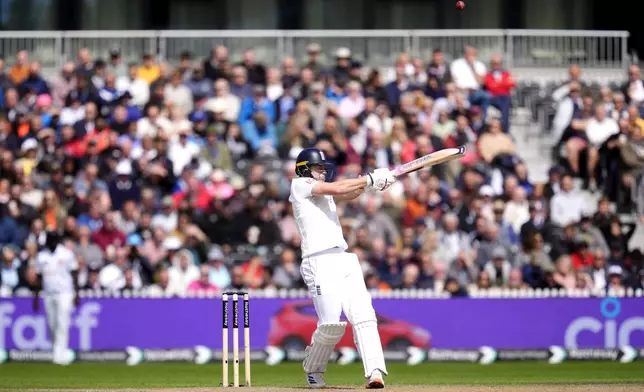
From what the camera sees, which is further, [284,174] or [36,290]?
[284,174]

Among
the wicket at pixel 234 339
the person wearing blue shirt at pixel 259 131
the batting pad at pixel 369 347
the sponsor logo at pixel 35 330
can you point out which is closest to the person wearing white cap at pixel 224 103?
the person wearing blue shirt at pixel 259 131

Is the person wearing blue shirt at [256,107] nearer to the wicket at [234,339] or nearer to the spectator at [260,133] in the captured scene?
the spectator at [260,133]

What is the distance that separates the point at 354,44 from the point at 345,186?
50.7 feet

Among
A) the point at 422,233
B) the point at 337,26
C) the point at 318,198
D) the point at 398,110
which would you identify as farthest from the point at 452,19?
the point at 318,198

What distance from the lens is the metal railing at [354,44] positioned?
96.4ft

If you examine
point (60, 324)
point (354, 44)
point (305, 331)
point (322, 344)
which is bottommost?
point (305, 331)

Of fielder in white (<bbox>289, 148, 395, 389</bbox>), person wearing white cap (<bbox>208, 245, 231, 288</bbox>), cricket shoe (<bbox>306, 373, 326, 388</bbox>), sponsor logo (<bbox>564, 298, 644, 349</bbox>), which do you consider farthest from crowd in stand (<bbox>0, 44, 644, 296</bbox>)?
fielder in white (<bbox>289, 148, 395, 389</bbox>)

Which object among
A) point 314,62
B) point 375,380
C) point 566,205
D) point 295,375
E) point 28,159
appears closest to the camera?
point 375,380

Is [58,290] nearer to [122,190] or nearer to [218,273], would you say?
[218,273]

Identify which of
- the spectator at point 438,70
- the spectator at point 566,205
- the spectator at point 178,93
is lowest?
the spectator at point 566,205

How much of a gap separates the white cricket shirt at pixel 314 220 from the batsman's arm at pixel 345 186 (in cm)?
21

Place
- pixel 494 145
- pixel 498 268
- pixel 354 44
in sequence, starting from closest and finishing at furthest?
pixel 498 268
pixel 494 145
pixel 354 44

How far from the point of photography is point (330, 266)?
1505 cm

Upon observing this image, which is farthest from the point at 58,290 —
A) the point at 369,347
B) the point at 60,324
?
the point at 369,347
